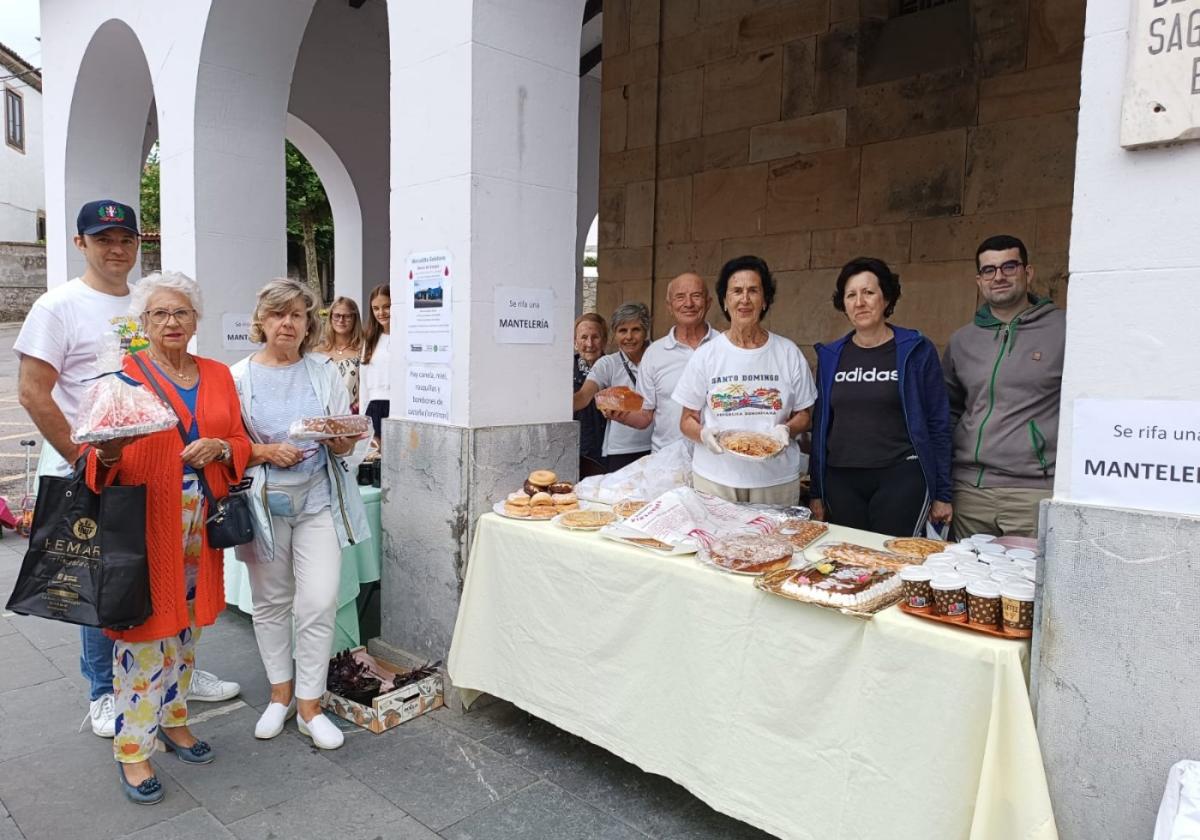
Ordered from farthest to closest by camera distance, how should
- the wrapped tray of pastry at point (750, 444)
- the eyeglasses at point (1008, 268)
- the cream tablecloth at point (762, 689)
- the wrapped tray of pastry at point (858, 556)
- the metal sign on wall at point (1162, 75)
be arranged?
the eyeglasses at point (1008, 268) → the wrapped tray of pastry at point (750, 444) → the wrapped tray of pastry at point (858, 556) → the cream tablecloth at point (762, 689) → the metal sign on wall at point (1162, 75)

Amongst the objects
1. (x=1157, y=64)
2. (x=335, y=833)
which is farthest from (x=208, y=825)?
(x=1157, y=64)

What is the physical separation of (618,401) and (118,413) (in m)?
2.16

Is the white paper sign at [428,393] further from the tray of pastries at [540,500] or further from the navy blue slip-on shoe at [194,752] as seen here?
the navy blue slip-on shoe at [194,752]

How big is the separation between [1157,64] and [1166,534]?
40.4 inches

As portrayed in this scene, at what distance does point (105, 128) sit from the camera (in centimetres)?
742

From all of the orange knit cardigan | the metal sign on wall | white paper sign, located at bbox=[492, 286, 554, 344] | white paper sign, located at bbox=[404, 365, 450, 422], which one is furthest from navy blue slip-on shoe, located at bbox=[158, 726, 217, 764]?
the metal sign on wall

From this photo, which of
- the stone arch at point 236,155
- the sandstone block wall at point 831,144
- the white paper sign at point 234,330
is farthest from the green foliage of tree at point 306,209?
the white paper sign at point 234,330

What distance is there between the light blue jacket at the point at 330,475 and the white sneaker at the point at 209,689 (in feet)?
2.83

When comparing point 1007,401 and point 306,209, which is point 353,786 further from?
point 306,209

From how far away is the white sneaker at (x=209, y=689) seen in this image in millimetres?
3775

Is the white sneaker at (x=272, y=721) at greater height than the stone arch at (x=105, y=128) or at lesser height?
lesser

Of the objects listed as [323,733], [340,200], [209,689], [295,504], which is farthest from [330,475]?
[340,200]

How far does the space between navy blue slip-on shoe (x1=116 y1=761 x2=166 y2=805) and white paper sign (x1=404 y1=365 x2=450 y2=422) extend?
1.76 meters

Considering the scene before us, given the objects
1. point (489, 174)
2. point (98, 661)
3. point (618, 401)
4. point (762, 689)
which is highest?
point (489, 174)
